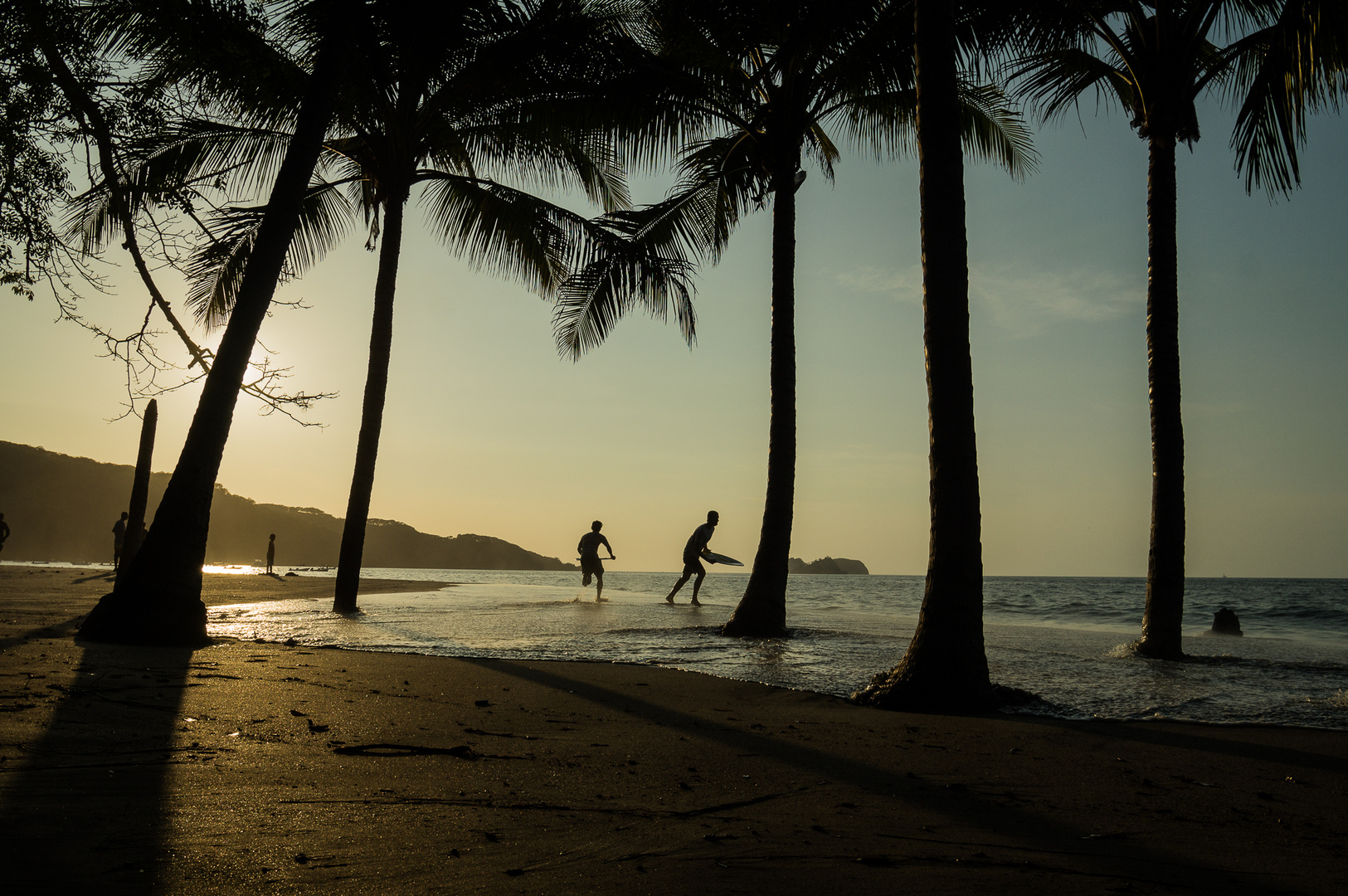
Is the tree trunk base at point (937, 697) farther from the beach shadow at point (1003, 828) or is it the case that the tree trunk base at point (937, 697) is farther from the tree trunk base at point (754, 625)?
the tree trunk base at point (754, 625)

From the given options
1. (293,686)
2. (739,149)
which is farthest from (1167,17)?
(293,686)

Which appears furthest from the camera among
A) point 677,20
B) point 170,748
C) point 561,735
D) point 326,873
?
point 677,20

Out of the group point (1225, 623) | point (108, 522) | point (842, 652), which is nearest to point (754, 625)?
point (842, 652)

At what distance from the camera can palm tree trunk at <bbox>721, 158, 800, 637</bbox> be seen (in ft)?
34.6

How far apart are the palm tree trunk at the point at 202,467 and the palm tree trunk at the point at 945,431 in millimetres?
5725

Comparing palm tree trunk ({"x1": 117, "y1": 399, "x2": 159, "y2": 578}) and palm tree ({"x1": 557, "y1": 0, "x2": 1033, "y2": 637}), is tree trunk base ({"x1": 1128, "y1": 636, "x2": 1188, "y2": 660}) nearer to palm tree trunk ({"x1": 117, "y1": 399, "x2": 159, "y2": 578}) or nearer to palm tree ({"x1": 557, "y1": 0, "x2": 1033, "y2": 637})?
palm tree ({"x1": 557, "y1": 0, "x2": 1033, "y2": 637})

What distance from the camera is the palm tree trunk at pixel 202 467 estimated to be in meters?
6.95

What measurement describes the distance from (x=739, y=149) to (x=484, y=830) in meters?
Result: 11.1

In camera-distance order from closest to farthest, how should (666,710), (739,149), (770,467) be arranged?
(666,710) → (770,467) → (739,149)

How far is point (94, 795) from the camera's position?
102 inches

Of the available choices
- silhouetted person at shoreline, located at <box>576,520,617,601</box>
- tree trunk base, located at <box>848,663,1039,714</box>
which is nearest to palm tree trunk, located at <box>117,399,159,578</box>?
silhouetted person at shoreline, located at <box>576,520,617,601</box>

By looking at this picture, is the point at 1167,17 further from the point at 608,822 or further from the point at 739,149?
the point at 608,822

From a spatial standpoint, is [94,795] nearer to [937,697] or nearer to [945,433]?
[937,697]

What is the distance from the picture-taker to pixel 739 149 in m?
12.0
